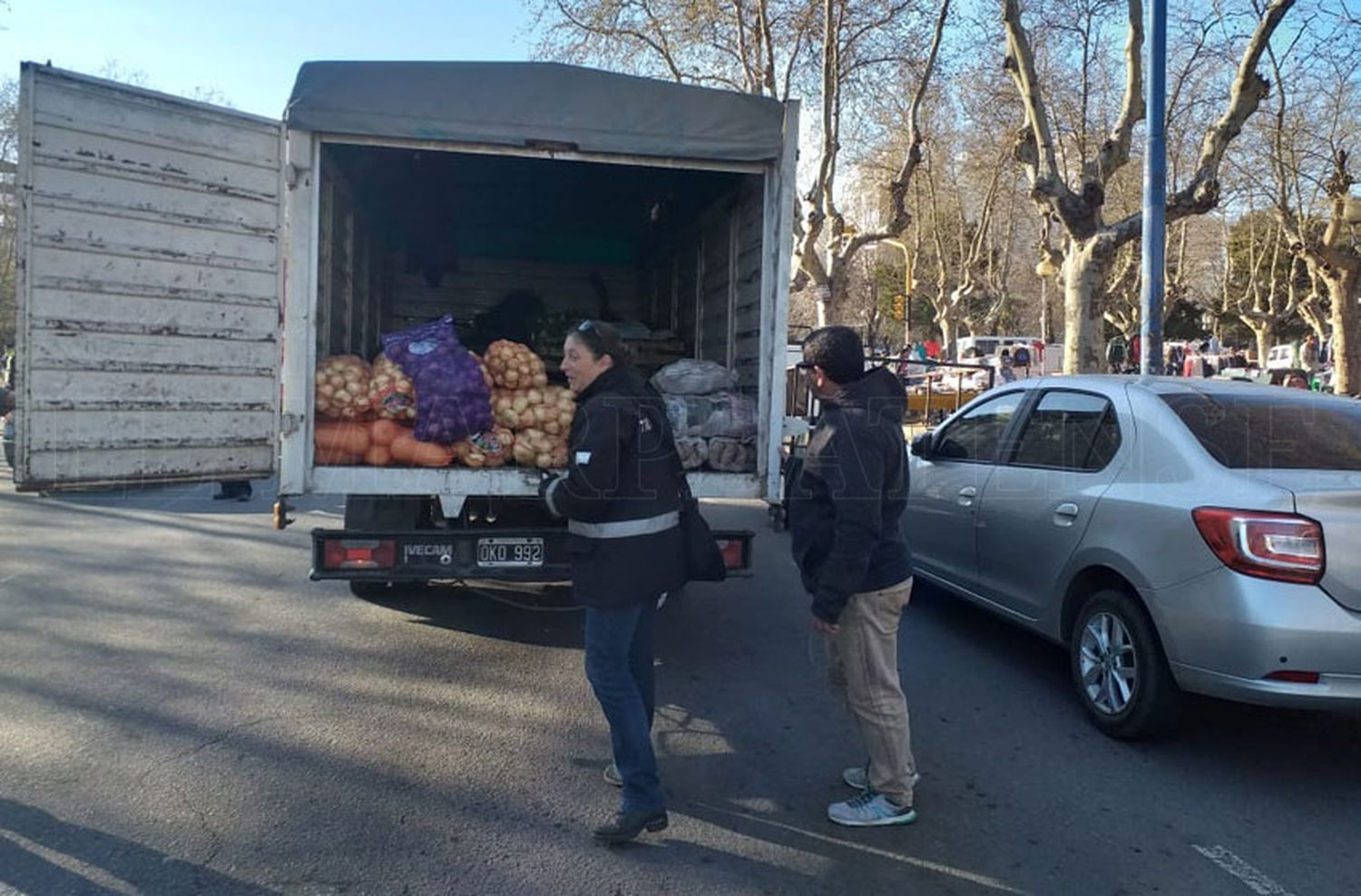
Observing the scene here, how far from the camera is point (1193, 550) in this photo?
12.8ft

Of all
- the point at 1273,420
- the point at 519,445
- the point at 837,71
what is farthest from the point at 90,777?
the point at 837,71

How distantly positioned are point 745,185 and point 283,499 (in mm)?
3144

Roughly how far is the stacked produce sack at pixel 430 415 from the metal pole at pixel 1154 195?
777 cm

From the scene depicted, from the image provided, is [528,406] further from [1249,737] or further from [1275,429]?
[1249,737]

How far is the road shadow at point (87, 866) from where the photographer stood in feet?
9.77

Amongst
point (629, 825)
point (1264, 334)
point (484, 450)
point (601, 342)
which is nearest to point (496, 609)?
point (484, 450)

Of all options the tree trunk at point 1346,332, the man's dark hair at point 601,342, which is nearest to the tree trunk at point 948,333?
the tree trunk at point 1346,332

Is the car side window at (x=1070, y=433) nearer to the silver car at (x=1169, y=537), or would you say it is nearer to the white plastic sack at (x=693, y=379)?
the silver car at (x=1169, y=537)

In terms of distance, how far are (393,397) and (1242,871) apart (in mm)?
3991

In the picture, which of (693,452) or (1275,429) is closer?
(1275,429)

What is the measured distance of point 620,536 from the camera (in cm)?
327

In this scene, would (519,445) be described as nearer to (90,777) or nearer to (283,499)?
(283,499)

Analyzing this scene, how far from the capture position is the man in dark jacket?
3.27 m

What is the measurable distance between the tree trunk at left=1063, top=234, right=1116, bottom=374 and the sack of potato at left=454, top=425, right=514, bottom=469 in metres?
11.0
